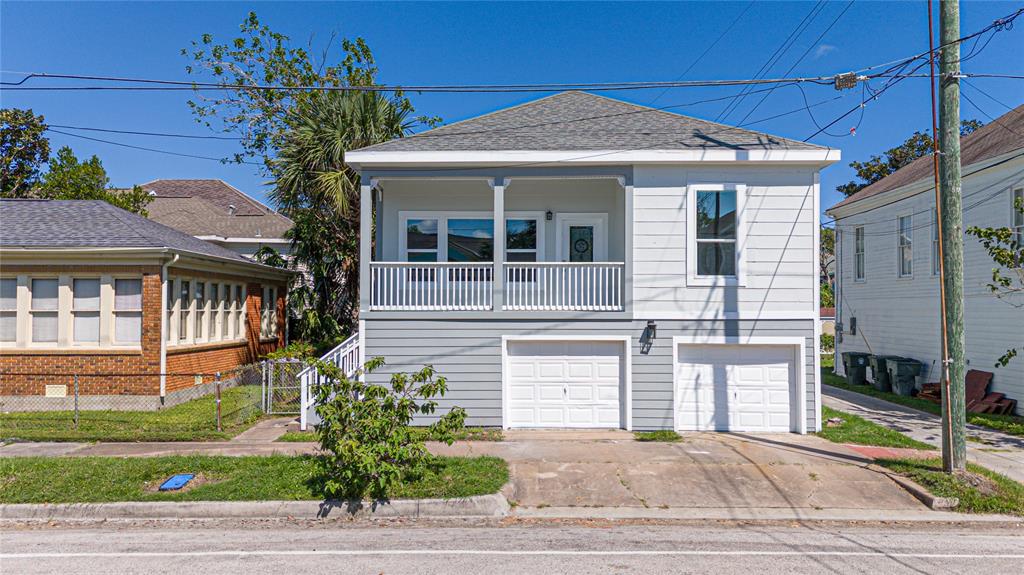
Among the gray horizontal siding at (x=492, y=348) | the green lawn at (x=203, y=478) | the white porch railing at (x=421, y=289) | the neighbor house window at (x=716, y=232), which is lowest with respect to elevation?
the green lawn at (x=203, y=478)

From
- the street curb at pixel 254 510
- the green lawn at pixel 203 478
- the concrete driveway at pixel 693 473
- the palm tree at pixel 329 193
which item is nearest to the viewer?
the street curb at pixel 254 510

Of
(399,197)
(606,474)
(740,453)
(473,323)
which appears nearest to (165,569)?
(606,474)

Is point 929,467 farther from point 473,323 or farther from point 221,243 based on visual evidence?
point 221,243

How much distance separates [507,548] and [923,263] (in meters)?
16.4

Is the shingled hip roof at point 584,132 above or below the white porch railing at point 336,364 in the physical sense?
above

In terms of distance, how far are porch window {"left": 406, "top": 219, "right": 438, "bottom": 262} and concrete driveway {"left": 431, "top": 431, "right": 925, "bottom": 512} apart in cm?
478

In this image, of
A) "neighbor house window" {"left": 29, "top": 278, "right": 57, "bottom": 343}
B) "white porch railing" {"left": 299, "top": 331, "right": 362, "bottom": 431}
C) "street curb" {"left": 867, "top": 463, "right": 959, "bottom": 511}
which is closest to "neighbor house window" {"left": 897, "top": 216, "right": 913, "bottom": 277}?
"street curb" {"left": 867, "top": 463, "right": 959, "bottom": 511}

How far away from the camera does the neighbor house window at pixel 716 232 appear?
37.0 feet

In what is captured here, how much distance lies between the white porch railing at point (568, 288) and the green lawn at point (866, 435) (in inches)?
182

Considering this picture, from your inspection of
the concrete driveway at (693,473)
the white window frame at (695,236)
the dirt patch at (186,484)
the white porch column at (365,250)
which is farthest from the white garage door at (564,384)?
the dirt patch at (186,484)

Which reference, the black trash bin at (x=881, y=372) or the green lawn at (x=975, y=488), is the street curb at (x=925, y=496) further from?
the black trash bin at (x=881, y=372)

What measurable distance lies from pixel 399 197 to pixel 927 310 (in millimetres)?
14961

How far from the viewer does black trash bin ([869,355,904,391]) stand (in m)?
17.5

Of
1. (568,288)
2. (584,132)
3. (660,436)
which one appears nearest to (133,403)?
(568,288)
